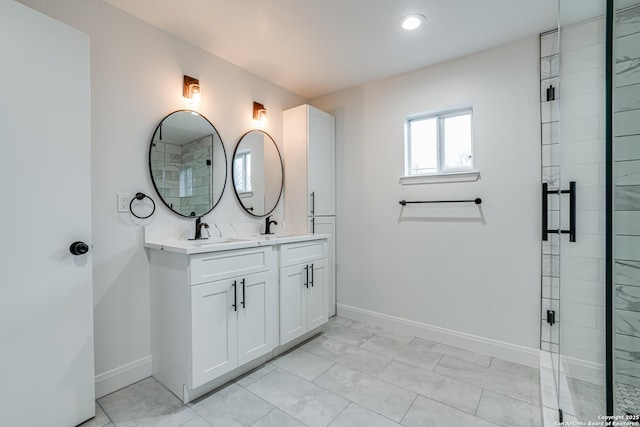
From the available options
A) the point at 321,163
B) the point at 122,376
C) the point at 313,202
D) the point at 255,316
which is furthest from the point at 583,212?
the point at 122,376

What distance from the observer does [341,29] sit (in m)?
2.12

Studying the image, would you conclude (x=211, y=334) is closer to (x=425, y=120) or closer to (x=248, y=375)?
(x=248, y=375)

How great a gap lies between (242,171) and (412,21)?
1808 millimetres

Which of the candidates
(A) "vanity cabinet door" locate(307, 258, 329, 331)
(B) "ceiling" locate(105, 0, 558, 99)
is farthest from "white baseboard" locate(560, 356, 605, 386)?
(B) "ceiling" locate(105, 0, 558, 99)

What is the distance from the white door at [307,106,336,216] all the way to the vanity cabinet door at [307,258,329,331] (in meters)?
0.61

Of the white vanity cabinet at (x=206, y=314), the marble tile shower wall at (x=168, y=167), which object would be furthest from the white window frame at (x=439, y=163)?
the marble tile shower wall at (x=168, y=167)

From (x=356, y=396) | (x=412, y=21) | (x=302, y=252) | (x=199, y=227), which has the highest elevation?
(x=412, y=21)

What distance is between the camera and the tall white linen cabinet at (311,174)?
2959mm

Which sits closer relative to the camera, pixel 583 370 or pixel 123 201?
pixel 583 370

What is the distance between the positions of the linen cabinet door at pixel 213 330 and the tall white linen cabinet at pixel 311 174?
127cm

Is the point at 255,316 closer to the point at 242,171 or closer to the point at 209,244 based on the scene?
the point at 209,244

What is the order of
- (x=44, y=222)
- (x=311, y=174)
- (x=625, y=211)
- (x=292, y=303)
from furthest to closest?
(x=311, y=174), (x=292, y=303), (x=44, y=222), (x=625, y=211)

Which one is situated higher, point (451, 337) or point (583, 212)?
point (583, 212)

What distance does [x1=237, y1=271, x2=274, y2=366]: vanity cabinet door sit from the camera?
6.39 feet
